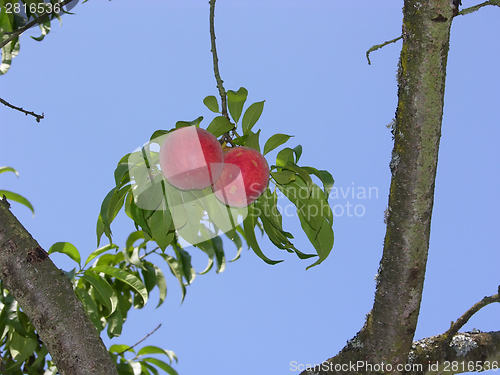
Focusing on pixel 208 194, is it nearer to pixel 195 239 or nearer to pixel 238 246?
pixel 195 239

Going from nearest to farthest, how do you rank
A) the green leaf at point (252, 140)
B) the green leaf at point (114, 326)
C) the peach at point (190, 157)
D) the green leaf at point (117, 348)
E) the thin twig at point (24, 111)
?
1. the peach at point (190, 157)
2. the green leaf at point (252, 140)
3. the thin twig at point (24, 111)
4. the green leaf at point (114, 326)
5. the green leaf at point (117, 348)

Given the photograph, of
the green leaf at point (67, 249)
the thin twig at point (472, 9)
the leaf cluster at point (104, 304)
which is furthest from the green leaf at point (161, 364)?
the thin twig at point (472, 9)

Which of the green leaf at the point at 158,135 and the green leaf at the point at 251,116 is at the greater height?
the green leaf at the point at 251,116

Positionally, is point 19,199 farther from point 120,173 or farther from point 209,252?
point 120,173

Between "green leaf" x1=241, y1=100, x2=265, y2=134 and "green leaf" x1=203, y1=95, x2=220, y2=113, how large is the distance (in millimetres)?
67

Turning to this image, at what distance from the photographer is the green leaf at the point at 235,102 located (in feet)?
3.13

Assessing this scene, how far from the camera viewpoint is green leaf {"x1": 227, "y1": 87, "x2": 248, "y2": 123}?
37.5 inches

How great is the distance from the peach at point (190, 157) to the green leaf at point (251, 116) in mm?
119

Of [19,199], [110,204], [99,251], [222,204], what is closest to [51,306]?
[110,204]

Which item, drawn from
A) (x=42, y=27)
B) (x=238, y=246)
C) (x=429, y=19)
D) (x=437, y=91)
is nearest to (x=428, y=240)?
(x=437, y=91)

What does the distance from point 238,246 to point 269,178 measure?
0.99 metres

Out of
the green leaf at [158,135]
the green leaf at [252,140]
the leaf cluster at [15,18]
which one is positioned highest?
the leaf cluster at [15,18]

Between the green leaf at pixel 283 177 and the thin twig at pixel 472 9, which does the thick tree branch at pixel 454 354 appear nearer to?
the green leaf at pixel 283 177

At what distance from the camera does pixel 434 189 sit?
102cm
